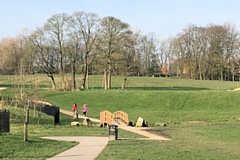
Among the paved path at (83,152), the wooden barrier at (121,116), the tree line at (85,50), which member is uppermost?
the tree line at (85,50)

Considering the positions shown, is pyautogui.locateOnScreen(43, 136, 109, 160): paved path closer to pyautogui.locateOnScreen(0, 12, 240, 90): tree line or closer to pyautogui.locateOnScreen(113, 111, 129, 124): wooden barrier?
pyautogui.locateOnScreen(113, 111, 129, 124): wooden barrier

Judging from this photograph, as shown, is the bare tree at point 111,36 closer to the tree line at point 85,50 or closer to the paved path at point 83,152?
the tree line at point 85,50

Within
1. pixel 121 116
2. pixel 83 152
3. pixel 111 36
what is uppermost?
pixel 111 36

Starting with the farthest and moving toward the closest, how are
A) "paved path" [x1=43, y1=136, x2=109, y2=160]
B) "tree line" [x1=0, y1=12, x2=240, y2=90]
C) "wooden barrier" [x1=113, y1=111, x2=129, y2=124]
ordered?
1. "tree line" [x1=0, y1=12, x2=240, y2=90]
2. "wooden barrier" [x1=113, y1=111, x2=129, y2=124]
3. "paved path" [x1=43, y1=136, x2=109, y2=160]

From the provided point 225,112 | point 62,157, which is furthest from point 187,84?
point 62,157

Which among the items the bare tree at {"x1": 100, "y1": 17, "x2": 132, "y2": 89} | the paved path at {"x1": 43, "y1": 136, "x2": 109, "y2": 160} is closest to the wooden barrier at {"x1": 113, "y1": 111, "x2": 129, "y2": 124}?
the paved path at {"x1": 43, "y1": 136, "x2": 109, "y2": 160}

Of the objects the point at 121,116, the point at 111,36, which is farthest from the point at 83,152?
the point at 111,36

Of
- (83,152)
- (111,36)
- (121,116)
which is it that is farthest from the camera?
(111,36)

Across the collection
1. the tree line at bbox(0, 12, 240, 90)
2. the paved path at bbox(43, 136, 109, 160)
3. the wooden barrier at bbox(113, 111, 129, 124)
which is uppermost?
the tree line at bbox(0, 12, 240, 90)

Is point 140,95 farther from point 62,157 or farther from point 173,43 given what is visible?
point 173,43

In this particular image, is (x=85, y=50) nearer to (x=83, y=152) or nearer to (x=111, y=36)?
(x=111, y=36)

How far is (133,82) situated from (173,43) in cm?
2263

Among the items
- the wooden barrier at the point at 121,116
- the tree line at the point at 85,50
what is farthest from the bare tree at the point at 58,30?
the wooden barrier at the point at 121,116

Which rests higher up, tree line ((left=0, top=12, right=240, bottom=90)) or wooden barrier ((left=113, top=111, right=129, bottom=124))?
tree line ((left=0, top=12, right=240, bottom=90))
